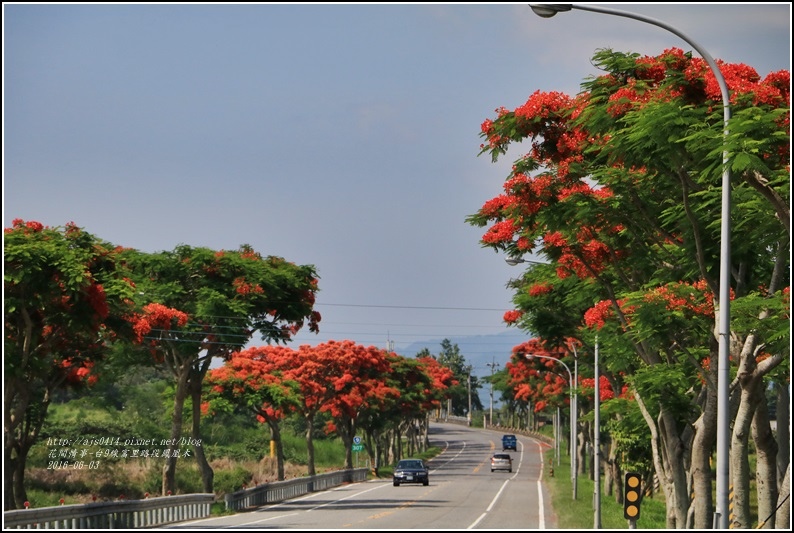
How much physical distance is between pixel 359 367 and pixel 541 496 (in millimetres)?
18644

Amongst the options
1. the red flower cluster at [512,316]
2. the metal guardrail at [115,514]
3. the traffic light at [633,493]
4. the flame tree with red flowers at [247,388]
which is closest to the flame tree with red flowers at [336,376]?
the flame tree with red flowers at [247,388]

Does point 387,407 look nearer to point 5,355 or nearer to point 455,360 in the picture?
point 5,355

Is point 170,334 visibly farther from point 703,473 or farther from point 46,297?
point 703,473

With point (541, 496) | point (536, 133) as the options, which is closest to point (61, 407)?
point (541, 496)

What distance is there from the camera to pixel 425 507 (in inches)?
1625

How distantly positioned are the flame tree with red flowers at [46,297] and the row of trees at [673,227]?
27.5ft

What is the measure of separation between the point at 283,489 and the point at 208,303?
13.8m

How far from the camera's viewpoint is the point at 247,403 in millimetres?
48312

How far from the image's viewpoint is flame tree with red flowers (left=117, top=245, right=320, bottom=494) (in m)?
37.9

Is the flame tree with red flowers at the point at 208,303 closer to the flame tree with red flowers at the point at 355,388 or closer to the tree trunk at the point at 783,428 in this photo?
the tree trunk at the point at 783,428

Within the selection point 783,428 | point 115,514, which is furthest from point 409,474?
point 783,428

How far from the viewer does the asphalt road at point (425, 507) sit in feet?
107

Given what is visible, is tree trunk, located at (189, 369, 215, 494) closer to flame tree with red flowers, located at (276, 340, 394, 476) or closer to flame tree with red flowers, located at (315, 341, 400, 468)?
flame tree with red flowers, located at (276, 340, 394, 476)

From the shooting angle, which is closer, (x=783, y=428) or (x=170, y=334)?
(x=783, y=428)
